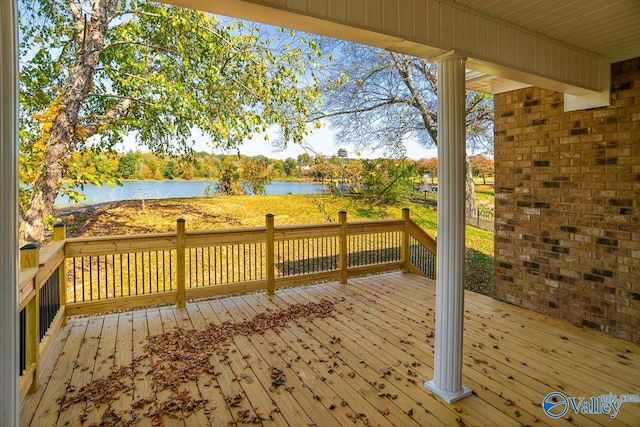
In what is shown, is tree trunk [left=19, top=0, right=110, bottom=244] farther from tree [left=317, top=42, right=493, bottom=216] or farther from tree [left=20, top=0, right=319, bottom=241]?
tree [left=317, top=42, right=493, bottom=216]

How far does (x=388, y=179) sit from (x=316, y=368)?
7.51 meters

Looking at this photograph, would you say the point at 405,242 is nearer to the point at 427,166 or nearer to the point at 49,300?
the point at 427,166

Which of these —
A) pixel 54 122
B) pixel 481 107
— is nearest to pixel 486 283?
pixel 481 107

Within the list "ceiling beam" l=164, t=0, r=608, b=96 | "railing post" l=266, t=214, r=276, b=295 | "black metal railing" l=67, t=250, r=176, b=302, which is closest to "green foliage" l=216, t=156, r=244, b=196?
"black metal railing" l=67, t=250, r=176, b=302

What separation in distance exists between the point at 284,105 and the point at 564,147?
4.97 m

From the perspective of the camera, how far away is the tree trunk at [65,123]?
5.69 meters

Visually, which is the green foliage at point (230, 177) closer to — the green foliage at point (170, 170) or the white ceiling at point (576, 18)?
the green foliage at point (170, 170)

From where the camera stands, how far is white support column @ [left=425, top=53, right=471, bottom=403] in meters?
2.38

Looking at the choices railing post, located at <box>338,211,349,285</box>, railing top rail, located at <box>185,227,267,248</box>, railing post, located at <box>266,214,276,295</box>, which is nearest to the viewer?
railing top rail, located at <box>185,227,267,248</box>

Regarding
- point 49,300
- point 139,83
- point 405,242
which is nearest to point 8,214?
point 49,300

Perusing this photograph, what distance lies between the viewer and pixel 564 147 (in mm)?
3863

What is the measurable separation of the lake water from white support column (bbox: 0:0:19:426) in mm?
6179

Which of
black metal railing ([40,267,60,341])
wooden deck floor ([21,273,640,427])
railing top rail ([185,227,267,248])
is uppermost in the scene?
railing top rail ([185,227,267,248])

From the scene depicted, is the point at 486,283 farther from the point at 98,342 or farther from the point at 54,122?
the point at 54,122
